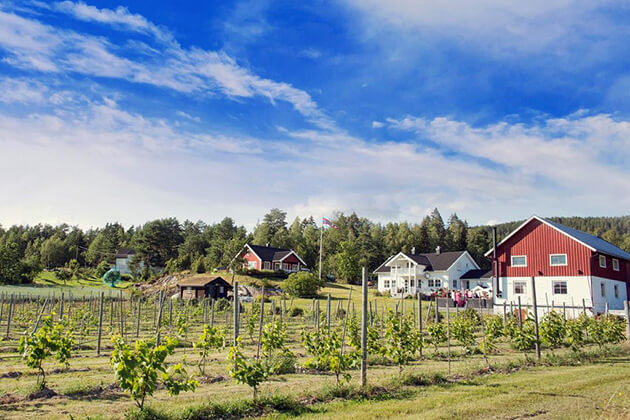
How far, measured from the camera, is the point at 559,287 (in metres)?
30.7

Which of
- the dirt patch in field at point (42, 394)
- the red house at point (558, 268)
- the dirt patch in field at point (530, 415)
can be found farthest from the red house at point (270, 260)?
the dirt patch in field at point (530, 415)

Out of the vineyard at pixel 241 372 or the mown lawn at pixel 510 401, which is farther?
the mown lawn at pixel 510 401

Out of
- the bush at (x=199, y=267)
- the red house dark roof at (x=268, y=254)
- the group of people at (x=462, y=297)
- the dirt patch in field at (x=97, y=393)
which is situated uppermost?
the red house dark roof at (x=268, y=254)

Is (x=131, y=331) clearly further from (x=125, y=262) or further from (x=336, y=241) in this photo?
(x=125, y=262)

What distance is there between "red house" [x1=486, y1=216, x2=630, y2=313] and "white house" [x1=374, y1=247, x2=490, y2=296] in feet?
59.1

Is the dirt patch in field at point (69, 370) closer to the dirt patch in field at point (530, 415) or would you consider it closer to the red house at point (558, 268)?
the dirt patch in field at point (530, 415)

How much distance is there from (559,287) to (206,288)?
30.2 meters

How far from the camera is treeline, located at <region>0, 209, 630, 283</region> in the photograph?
65.8 metres

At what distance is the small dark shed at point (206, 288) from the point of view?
1635 inches

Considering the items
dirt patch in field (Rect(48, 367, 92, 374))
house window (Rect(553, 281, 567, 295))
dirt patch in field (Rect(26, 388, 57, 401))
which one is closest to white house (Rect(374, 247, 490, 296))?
house window (Rect(553, 281, 567, 295))

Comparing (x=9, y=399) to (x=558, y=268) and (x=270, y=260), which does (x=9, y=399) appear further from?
(x=270, y=260)

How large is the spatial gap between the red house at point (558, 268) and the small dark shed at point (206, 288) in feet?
82.6

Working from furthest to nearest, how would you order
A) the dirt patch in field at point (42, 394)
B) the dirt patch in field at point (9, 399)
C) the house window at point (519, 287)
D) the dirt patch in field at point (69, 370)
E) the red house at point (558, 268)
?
the house window at point (519, 287) < the red house at point (558, 268) < the dirt patch in field at point (69, 370) < the dirt patch in field at point (42, 394) < the dirt patch in field at point (9, 399)

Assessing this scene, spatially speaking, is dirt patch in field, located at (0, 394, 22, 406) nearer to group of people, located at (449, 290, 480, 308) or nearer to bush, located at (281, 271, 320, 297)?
group of people, located at (449, 290, 480, 308)
